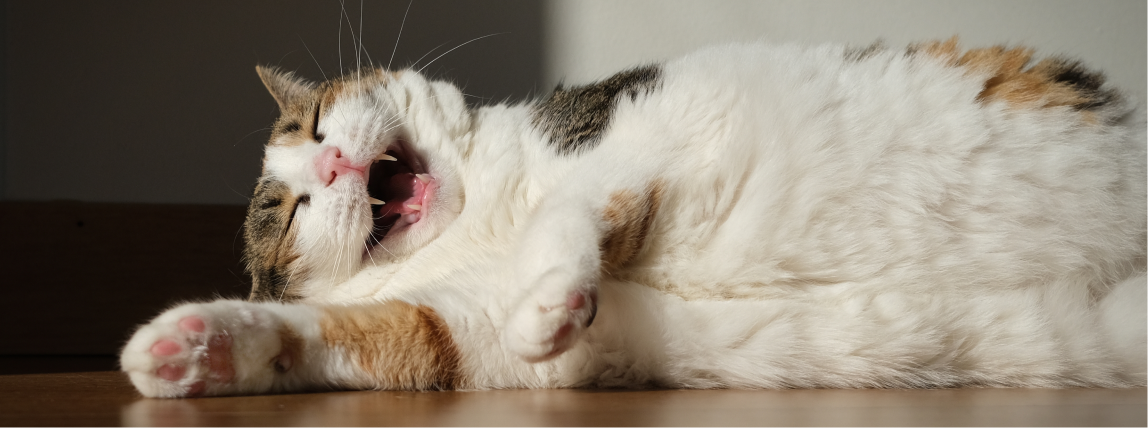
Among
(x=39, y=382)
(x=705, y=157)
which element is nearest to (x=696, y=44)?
(x=705, y=157)

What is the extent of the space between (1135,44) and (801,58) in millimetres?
1516

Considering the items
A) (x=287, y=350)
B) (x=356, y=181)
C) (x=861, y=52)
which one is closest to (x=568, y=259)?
(x=287, y=350)

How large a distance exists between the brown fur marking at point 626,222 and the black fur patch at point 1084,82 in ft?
2.16

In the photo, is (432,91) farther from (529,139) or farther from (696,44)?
(696,44)

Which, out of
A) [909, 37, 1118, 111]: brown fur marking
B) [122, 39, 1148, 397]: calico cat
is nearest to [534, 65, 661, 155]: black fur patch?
[122, 39, 1148, 397]: calico cat

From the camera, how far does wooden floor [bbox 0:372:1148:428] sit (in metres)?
0.66

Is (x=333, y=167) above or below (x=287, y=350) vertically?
above

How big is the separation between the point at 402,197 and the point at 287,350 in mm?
483

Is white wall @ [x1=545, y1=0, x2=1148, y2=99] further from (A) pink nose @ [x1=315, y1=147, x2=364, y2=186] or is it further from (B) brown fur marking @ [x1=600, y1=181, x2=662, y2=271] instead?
(B) brown fur marking @ [x1=600, y1=181, x2=662, y2=271]

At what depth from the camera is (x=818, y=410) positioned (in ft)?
2.43

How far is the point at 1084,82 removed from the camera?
117 centimetres

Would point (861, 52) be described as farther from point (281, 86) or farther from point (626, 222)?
point (281, 86)

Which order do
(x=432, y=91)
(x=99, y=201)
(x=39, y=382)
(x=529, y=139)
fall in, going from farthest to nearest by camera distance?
1. (x=99, y=201)
2. (x=432, y=91)
3. (x=529, y=139)
4. (x=39, y=382)

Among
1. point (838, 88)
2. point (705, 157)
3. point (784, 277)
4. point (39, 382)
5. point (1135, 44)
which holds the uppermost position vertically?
point (1135, 44)
